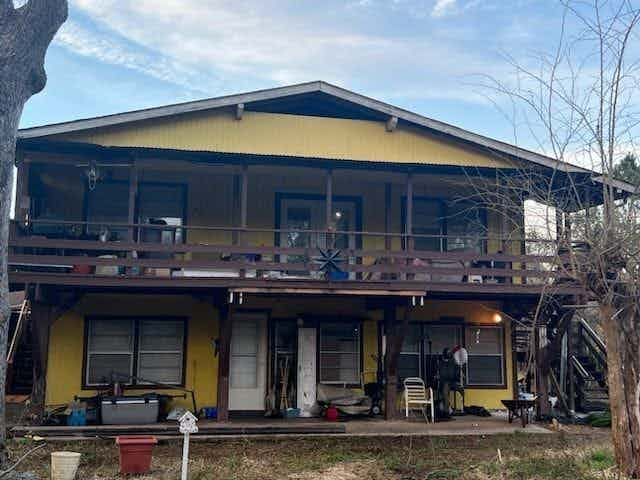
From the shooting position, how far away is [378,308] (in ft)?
49.3

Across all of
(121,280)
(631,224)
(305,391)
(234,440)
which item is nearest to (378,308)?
(305,391)

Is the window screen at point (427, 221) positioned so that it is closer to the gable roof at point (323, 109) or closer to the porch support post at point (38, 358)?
the gable roof at point (323, 109)

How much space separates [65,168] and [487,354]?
10.7 metres

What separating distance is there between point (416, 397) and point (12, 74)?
33.5 feet

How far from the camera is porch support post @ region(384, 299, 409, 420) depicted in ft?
45.0

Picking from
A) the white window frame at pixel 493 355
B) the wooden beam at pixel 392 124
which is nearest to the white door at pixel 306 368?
the white window frame at pixel 493 355

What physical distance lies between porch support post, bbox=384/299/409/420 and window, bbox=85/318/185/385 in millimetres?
4603

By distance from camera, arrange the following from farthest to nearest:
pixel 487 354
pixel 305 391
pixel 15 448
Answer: pixel 487 354 < pixel 305 391 < pixel 15 448

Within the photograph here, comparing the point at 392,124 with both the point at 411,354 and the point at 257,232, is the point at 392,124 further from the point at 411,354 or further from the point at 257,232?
the point at 411,354

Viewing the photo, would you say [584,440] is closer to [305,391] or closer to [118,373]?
[305,391]

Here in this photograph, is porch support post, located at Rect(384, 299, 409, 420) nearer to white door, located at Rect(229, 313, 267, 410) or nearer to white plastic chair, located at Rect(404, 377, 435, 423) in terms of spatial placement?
white plastic chair, located at Rect(404, 377, 435, 423)

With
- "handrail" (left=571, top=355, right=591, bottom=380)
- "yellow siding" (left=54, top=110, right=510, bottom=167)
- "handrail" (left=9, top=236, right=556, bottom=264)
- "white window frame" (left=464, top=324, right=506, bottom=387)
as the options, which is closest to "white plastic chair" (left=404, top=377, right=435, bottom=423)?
"white window frame" (left=464, top=324, right=506, bottom=387)

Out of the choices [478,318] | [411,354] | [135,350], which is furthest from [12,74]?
[478,318]

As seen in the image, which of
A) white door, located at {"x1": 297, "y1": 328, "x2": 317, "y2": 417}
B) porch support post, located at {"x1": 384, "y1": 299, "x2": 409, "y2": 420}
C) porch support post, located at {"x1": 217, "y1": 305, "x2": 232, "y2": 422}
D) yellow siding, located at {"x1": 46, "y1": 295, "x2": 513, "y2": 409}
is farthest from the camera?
white door, located at {"x1": 297, "y1": 328, "x2": 317, "y2": 417}
